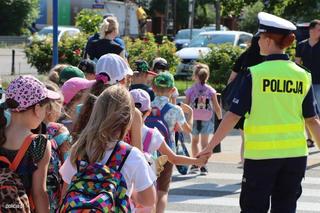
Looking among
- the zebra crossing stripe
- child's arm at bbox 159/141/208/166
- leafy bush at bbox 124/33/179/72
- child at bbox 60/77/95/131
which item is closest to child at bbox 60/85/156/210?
child's arm at bbox 159/141/208/166

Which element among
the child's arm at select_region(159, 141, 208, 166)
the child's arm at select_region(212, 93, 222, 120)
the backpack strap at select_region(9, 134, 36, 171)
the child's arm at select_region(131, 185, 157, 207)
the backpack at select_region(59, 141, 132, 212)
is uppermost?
the backpack strap at select_region(9, 134, 36, 171)

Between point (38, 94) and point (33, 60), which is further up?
point (38, 94)

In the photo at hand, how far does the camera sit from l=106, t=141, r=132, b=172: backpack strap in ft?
13.6

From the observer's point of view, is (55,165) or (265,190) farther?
(265,190)

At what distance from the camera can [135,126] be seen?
5.23 meters

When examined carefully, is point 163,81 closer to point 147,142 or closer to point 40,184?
point 147,142

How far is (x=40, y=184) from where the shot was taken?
4.30m

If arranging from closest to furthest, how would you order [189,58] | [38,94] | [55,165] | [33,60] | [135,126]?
[38,94] → [55,165] → [135,126] → [33,60] → [189,58]

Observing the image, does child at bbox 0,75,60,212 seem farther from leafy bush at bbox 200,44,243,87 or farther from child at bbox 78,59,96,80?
leafy bush at bbox 200,44,243,87

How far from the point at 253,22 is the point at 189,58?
111 feet

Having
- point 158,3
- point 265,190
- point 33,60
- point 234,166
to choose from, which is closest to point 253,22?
point 158,3

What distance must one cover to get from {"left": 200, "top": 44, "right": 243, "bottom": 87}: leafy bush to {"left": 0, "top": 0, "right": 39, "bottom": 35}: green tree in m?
37.3

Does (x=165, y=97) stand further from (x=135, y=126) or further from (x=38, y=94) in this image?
(x=38, y=94)

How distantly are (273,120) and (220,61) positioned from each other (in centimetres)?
1358
